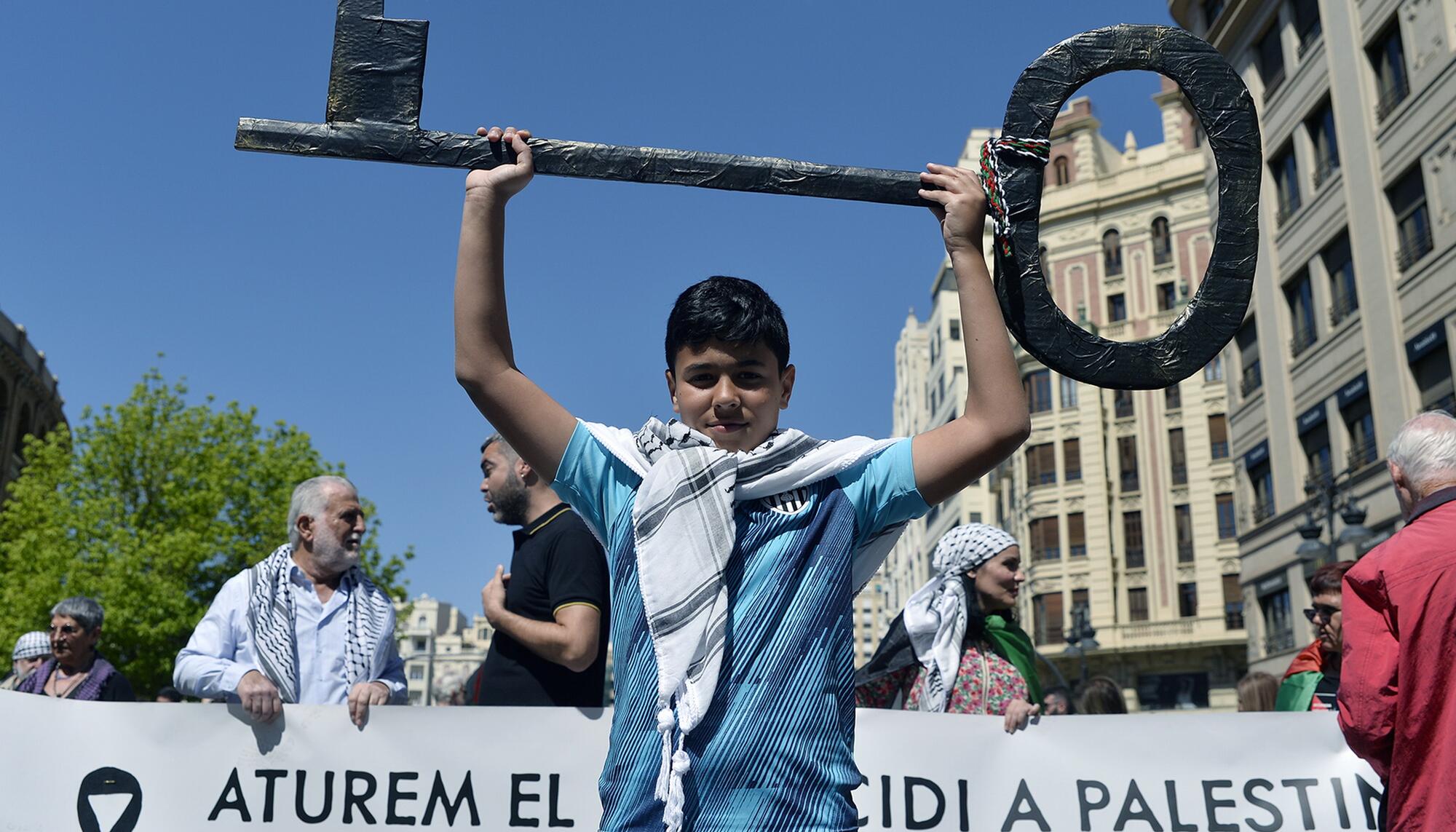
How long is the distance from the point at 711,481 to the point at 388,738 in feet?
9.54

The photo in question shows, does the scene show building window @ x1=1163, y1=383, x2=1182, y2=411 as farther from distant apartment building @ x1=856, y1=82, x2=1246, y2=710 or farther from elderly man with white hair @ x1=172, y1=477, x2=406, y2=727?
elderly man with white hair @ x1=172, y1=477, x2=406, y2=727

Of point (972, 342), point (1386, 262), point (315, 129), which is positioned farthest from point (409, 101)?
point (1386, 262)

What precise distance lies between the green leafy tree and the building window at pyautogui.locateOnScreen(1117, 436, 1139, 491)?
99.5 ft

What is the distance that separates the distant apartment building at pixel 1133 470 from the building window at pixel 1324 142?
2201cm

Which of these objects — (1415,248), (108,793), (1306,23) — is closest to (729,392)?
(108,793)

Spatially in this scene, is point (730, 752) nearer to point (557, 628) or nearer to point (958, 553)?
point (557, 628)

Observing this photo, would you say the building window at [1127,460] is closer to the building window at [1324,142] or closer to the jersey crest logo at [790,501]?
the building window at [1324,142]

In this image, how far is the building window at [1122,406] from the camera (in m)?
51.2

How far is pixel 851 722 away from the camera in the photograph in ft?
6.89

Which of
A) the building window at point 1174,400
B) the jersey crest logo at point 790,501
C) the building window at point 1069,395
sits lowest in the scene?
the jersey crest logo at point 790,501

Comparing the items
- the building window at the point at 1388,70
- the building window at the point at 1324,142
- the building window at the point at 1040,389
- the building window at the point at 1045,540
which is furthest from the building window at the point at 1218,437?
the building window at the point at 1388,70

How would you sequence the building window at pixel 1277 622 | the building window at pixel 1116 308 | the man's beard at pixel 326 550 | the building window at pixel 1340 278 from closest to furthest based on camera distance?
the man's beard at pixel 326 550 → the building window at pixel 1340 278 → the building window at pixel 1277 622 → the building window at pixel 1116 308

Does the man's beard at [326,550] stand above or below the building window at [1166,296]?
below

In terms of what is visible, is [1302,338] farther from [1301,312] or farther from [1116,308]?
[1116,308]
